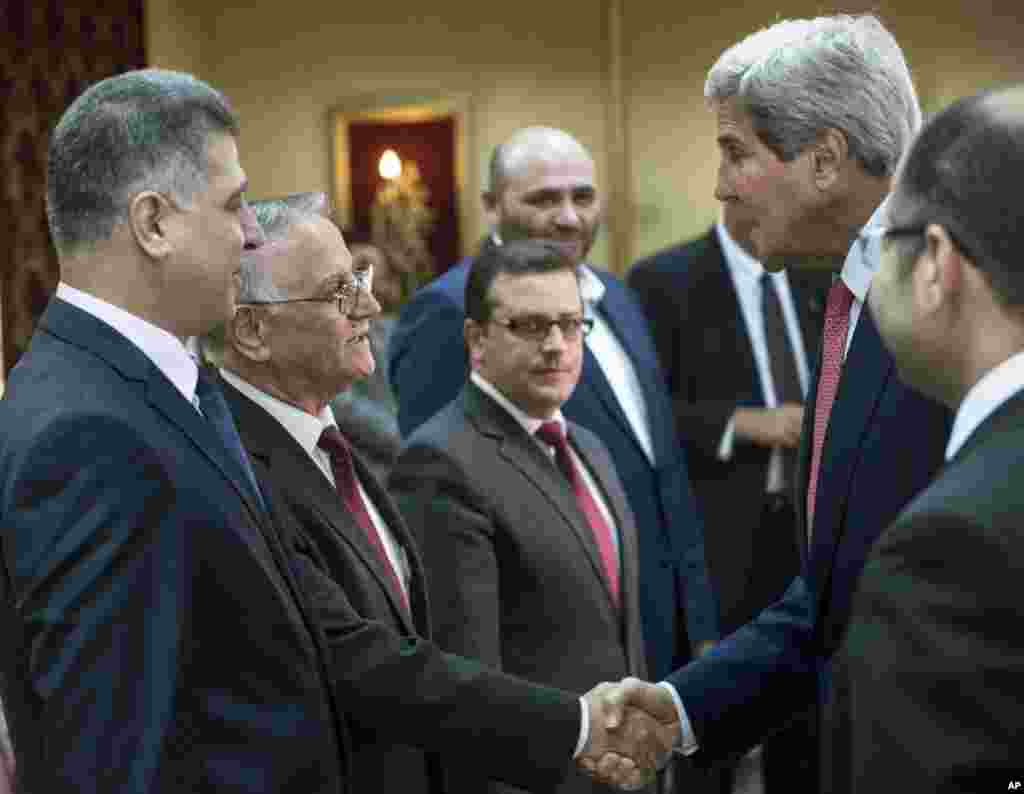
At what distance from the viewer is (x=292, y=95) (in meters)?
8.02

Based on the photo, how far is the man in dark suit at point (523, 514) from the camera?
2.86 meters

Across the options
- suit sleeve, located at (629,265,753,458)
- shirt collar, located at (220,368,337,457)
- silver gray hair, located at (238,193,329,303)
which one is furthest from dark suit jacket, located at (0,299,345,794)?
suit sleeve, located at (629,265,753,458)

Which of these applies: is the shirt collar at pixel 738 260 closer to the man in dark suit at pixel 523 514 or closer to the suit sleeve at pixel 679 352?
the suit sleeve at pixel 679 352

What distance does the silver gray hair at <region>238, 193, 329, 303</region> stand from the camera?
256 cm

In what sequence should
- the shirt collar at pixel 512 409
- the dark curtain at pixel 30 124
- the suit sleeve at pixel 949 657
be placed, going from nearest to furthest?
the suit sleeve at pixel 949 657, the shirt collar at pixel 512 409, the dark curtain at pixel 30 124

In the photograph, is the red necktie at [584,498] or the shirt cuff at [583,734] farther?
the red necktie at [584,498]

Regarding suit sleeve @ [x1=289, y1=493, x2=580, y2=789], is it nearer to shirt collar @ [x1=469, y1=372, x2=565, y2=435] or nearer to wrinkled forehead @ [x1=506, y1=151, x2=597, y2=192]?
shirt collar @ [x1=469, y1=372, x2=565, y2=435]

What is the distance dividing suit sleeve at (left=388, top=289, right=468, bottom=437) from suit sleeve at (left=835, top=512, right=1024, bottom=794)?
2.45 meters

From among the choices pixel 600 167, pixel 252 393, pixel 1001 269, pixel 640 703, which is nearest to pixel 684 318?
pixel 640 703

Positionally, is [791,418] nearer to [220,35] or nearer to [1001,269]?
[1001,269]

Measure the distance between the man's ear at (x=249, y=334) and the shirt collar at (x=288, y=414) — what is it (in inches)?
1.8

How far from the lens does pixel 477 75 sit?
795cm

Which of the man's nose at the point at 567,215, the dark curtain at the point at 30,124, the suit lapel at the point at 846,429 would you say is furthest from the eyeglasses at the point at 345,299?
the dark curtain at the point at 30,124

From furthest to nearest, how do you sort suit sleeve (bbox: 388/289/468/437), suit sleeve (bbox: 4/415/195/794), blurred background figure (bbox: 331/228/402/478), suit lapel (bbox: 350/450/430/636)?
1. blurred background figure (bbox: 331/228/402/478)
2. suit sleeve (bbox: 388/289/468/437)
3. suit lapel (bbox: 350/450/430/636)
4. suit sleeve (bbox: 4/415/195/794)
